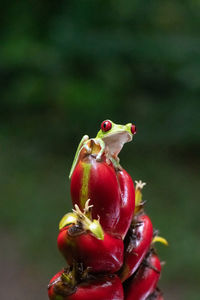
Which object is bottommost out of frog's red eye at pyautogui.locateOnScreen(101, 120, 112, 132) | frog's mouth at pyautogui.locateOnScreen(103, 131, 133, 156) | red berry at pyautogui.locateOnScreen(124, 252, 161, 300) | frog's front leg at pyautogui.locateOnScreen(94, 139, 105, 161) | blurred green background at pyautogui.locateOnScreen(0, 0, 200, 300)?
red berry at pyautogui.locateOnScreen(124, 252, 161, 300)

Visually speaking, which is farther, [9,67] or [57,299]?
[9,67]

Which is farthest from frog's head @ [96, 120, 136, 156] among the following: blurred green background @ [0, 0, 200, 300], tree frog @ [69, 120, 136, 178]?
blurred green background @ [0, 0, 200, 300]

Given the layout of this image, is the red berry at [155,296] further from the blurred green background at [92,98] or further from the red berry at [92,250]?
the blurred green background at [92,98]

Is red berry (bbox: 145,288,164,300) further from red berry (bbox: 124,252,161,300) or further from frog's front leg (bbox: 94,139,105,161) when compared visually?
frog's front leg (bbox: 94,139,105,161)

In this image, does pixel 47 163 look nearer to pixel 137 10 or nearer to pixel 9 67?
pixel 9 67

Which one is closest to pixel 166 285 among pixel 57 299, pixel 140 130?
pixel 140 130

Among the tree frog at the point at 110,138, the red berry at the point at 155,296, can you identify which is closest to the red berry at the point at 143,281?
the red berry at the point at 155,296
